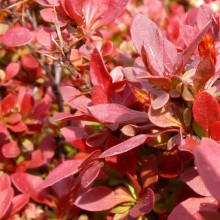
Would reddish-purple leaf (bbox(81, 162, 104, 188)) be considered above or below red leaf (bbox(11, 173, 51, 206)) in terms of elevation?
above

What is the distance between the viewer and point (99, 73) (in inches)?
40.6

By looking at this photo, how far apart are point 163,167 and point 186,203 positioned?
19cm

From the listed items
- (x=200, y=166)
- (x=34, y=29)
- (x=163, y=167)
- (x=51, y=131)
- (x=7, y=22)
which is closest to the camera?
(x=200, y=166)

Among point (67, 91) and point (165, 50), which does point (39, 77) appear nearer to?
point (67, 91)

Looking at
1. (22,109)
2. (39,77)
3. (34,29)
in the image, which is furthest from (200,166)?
(39,77)

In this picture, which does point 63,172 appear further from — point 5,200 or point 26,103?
point 26,103

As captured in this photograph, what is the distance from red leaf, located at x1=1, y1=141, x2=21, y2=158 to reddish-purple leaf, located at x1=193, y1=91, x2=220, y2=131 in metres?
0.63

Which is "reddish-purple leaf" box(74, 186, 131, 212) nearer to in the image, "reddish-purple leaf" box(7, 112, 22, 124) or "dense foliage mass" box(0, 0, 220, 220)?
"dense foliage mass" box(0, 0, 220, 220)

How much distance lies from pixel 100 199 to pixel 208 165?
0.51 meters

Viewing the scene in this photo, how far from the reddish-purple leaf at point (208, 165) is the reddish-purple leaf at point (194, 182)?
28 centimetres

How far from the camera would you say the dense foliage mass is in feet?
2.83

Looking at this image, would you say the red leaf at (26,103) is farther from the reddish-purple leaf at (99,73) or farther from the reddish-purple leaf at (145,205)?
the reddish-purple leaf at (145,205)

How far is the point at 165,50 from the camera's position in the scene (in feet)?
2.98

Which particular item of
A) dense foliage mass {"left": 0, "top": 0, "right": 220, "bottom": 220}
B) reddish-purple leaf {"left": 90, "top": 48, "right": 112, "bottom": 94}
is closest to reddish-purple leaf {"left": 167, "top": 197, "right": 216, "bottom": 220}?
dense foliage mass {"left": 0, "top": 0, "right": 220, "bottom": 220}
